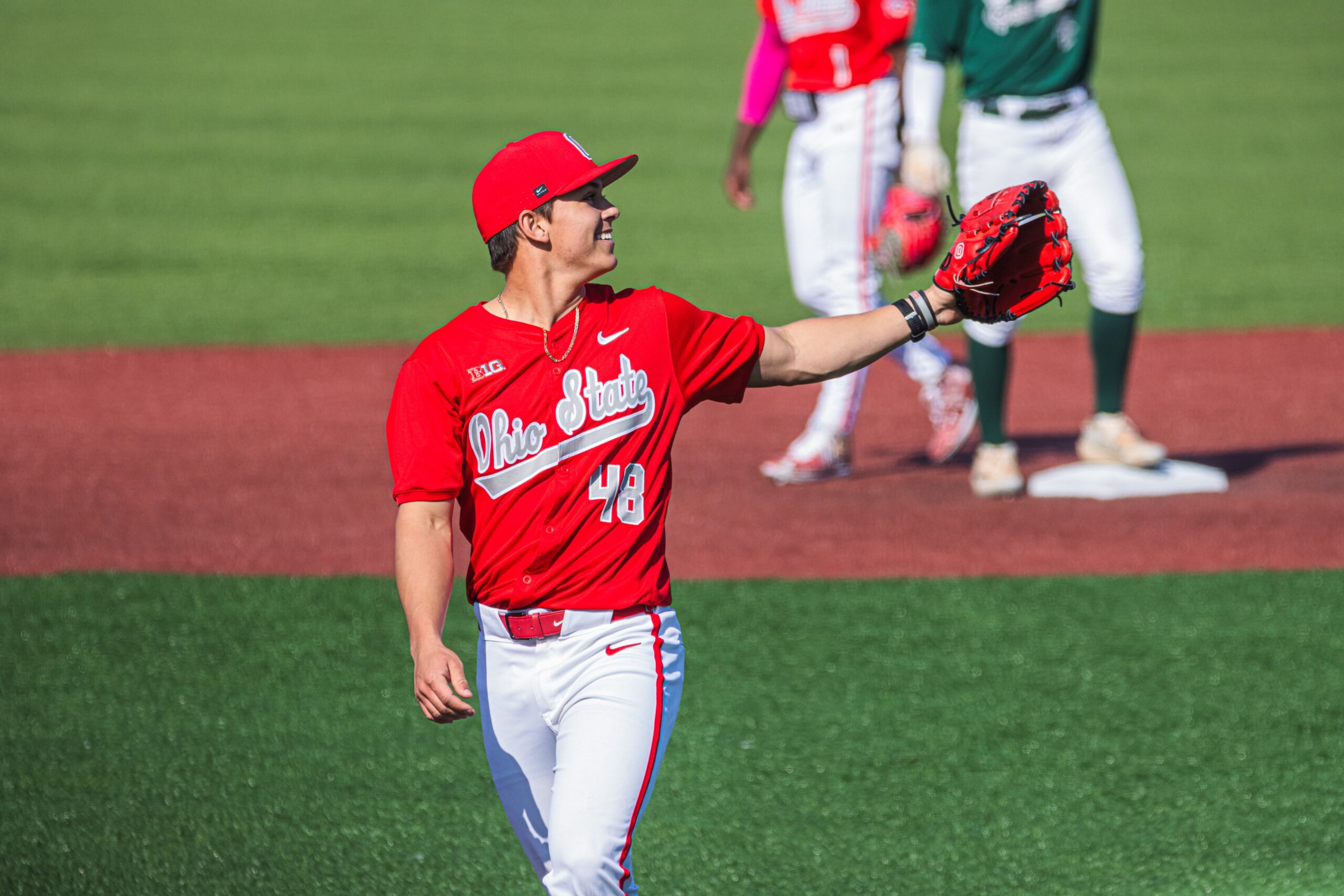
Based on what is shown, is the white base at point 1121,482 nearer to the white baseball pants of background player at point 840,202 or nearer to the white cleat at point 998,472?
the white cleat at point 998,472

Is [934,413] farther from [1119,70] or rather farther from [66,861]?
[1119,70]

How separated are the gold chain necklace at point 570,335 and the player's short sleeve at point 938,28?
12.5 ft

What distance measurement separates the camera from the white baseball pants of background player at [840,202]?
6.99 metres

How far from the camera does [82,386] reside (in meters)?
9.27

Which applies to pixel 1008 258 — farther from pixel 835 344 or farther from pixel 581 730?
pixel 581 730

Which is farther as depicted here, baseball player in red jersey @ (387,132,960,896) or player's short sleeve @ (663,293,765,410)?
player's short sleeve @ (663,293,765,410)

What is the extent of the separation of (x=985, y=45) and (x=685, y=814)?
12.1 ft

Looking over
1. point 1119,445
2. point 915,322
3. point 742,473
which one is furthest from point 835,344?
point 742,473

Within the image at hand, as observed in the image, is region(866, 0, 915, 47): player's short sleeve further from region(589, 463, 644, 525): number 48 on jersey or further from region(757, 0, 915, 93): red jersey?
region(589, 463, 644, 525): number 48 on jersey

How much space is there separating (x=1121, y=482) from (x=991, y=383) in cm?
71

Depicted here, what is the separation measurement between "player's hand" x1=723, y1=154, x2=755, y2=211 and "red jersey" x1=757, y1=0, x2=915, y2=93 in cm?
65

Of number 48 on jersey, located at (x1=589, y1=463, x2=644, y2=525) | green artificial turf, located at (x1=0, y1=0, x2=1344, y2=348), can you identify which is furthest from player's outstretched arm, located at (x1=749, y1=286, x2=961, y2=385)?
green artificial turf, located at (x1=0, y1=0, x2=1344, y2=348)

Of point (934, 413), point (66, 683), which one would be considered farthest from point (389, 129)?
point (66, 683)

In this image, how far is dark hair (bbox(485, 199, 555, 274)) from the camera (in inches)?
125
